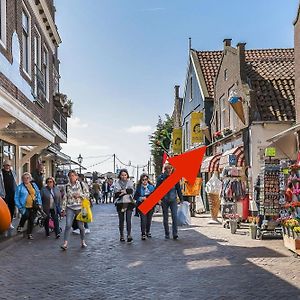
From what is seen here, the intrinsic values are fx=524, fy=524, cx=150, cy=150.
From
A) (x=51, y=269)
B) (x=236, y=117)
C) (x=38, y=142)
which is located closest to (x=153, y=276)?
(x=51, y=269)

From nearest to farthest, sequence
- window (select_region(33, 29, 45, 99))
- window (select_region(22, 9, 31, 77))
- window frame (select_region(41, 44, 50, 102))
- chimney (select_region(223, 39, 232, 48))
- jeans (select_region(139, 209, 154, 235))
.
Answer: jeans (select_region(139, 209, 154, 235))
window (select_region(22, 9, 31, 77))
window (select_region(33, 29, 45, 99))
window frame (select_region(41, 44, 50, 102))
chimney (select_region(223, 39, 232, 48))

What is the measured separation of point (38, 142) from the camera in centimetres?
1750

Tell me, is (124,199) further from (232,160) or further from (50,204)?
(232,160)

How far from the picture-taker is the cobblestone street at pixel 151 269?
257 inches

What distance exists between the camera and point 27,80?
14.9 m

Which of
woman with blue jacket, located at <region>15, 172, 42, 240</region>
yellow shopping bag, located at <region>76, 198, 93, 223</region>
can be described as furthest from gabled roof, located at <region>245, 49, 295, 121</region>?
yellow shopping bag, located at <region>76, 198, 93, 223</region>

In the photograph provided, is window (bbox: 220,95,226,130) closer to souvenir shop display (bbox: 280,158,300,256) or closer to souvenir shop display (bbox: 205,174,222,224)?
souvenir shop display (bbox: 205,174,222,224)

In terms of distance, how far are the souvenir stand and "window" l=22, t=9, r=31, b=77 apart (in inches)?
289

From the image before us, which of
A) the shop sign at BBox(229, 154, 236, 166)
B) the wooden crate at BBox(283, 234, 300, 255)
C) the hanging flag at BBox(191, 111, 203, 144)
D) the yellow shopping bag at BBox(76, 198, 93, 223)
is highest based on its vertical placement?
the hanging flag at BBox(191, 111, 203, 144)

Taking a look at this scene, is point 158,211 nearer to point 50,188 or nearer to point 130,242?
point 50,188

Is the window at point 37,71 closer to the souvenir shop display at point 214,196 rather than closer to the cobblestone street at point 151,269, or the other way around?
the cobblestone street at point 151,269

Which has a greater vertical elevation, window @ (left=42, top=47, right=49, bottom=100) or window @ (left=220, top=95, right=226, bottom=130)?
window @ (left=42, top=47, right=49, bottom=100)
